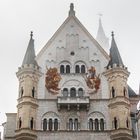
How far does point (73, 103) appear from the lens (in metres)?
47.4

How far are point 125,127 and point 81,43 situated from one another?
11.6m

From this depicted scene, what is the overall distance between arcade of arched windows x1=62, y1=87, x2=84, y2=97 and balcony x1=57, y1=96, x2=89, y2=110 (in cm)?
77

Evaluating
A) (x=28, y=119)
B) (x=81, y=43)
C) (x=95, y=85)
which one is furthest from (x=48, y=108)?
(x=81, y=43)

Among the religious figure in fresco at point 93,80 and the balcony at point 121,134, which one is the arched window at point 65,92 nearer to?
the religious figure in fresco at point 93,80

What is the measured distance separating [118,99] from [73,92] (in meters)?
4.95

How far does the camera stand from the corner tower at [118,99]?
4591cm

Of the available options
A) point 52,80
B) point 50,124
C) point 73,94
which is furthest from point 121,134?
point 52,80

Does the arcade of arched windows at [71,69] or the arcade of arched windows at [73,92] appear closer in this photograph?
the arcade of arched windows at [73,92]

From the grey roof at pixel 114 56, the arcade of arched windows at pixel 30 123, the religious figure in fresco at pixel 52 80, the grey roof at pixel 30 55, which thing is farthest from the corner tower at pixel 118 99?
the grey roof at pixel 30 55

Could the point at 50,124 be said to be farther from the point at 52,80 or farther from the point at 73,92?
the point at 52,80

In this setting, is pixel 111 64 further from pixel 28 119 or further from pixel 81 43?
pixel 28 119

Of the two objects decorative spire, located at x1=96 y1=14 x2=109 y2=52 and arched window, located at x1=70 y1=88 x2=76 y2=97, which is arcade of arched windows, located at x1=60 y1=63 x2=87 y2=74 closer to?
arched window, located at x1=70 y1=88 x2=76 y2=97

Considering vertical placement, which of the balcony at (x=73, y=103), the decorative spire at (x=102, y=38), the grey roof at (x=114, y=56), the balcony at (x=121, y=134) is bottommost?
the balcony at (x=121, y=134)

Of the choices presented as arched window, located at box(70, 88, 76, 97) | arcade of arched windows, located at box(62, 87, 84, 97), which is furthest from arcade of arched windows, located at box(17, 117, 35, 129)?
arched window, located at box(70, 88, 76, 97)
